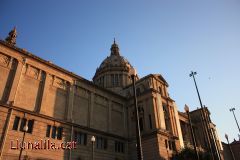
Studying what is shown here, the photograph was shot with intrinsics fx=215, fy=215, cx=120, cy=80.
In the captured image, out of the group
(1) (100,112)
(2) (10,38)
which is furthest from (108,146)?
(2) (10,38)

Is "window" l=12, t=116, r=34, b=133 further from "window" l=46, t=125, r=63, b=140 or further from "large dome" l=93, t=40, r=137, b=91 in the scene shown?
"large dome" l=93, t=40, r=137, b=91

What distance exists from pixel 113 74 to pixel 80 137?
3496cm

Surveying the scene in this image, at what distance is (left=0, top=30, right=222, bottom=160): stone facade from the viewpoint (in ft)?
94.3

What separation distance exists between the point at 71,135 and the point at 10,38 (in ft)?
81.2

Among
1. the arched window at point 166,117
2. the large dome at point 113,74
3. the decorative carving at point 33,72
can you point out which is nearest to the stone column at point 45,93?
the decorative carving at point 33,72

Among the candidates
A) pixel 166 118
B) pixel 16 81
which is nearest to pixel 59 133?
pixel 16 81

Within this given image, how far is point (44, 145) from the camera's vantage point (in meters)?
29.4

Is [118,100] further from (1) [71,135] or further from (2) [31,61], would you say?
(2) [31,61]

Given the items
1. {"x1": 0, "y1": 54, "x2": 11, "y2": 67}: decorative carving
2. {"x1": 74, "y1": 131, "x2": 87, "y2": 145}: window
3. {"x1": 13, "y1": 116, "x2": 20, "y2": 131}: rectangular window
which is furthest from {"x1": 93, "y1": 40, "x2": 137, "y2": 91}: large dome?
{"x1": 13, "y1": 116, "x2": 20, "y2": 131}: rectangular window

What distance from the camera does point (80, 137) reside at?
114 feet

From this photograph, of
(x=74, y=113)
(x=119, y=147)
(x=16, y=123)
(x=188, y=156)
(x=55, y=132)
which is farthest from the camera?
(x=119, y=147)

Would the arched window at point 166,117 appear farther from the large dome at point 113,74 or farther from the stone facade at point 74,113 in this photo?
the large dome at point 113,74

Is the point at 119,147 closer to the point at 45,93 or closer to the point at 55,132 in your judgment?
the point at 55,132

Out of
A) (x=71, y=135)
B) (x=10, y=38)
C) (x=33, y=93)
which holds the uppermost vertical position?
Answer: (x=10, y=38)
